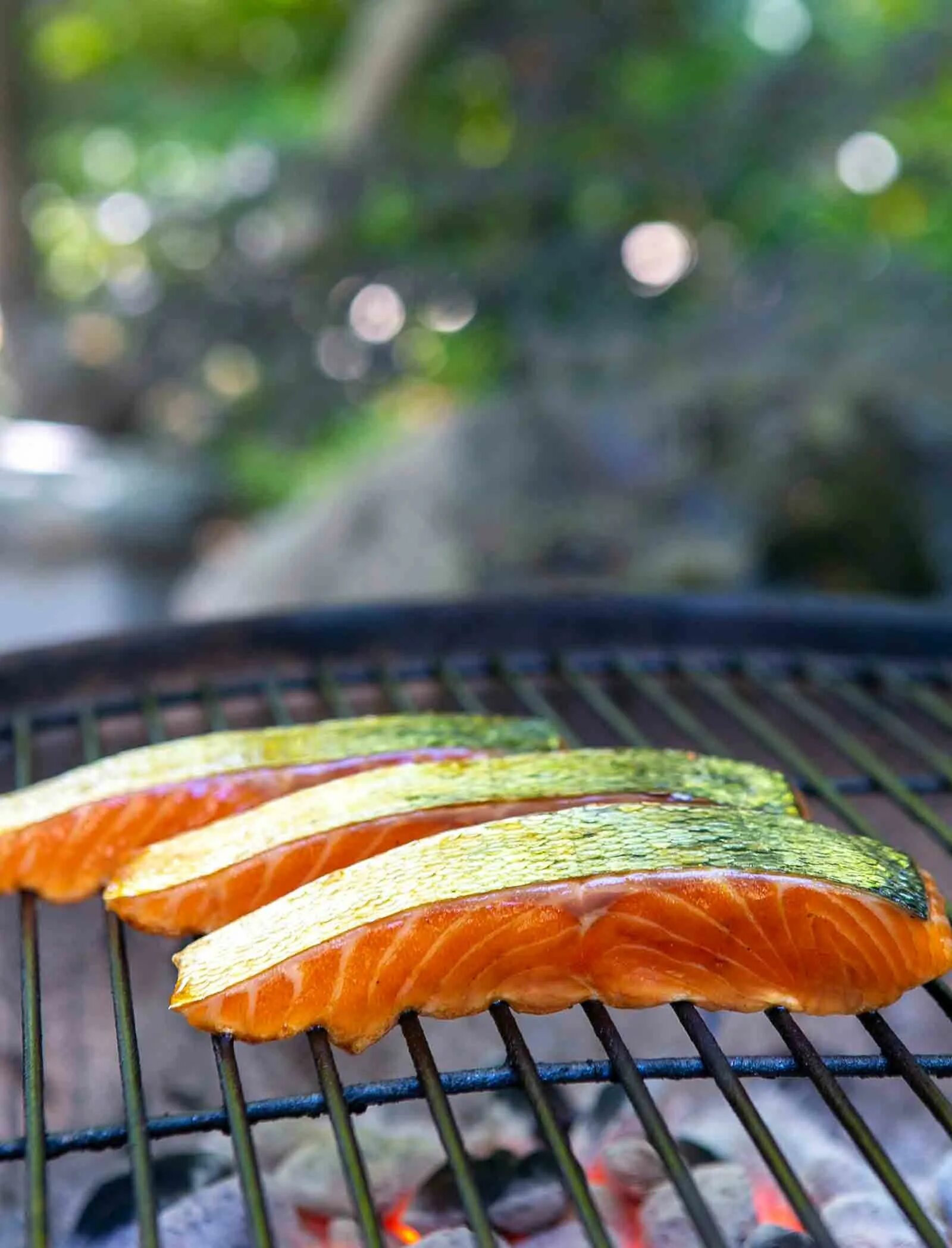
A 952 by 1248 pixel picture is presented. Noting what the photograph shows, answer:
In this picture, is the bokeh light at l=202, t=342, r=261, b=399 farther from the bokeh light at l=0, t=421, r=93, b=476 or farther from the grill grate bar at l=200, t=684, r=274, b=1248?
the grill grate bar at l=200, t=684, r=274, b=1248

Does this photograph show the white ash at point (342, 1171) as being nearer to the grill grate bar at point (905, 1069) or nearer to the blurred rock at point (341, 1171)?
the blurred rock at point (341, 1171)

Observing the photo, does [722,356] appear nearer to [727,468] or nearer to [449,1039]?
[727,468]

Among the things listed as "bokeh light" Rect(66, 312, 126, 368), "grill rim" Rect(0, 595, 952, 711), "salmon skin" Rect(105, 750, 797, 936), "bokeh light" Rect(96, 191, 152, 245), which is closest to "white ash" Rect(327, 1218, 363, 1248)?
"salmon skin" Rect(105, 750, 797, 936)

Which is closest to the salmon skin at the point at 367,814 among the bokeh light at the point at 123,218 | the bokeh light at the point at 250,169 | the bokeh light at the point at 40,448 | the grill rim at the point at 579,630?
the grill rim at the point at 579,630

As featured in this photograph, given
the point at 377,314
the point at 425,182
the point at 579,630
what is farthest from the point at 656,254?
the point at 579,630

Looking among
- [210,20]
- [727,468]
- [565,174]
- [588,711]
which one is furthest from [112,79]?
[588,711]

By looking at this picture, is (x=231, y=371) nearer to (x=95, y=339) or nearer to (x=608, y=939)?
(x=95, y=339)
